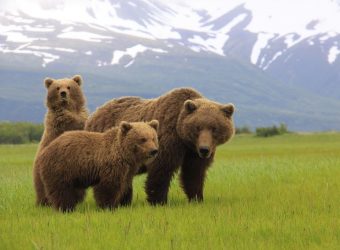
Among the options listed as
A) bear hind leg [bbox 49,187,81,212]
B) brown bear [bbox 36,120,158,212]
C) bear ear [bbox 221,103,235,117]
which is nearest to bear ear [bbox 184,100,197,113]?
bear ear [bbox 221,103,235,117]

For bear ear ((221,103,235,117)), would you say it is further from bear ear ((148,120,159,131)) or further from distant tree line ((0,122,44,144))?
distant tree line ((0,122,44,144))

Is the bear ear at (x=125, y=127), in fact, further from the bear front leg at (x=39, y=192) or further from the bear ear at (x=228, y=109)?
the bear front leg at (x=39, y=192)

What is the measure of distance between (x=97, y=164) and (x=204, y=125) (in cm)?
144

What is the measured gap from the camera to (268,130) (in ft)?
191

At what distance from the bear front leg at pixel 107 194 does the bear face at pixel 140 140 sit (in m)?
0.47

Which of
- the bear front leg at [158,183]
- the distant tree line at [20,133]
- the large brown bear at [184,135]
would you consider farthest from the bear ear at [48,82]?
the distant tree line at [20,133]

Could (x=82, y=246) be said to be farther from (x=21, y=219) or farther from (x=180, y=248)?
(x=21, y=219)

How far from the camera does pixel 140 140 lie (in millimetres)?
8125

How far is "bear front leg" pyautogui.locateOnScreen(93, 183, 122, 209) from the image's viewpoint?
26.2 feet

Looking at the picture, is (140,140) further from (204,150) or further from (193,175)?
(193,175)

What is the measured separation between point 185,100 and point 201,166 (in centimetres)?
92

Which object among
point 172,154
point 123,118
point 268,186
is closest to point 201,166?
point 172,154

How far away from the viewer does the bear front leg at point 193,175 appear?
922cm

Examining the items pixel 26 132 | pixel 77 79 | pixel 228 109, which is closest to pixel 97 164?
pixel 228 109
